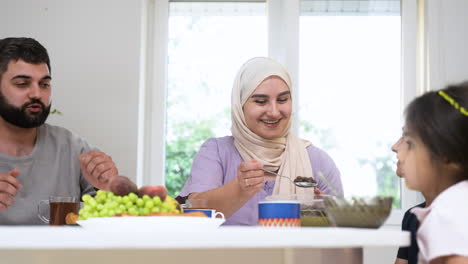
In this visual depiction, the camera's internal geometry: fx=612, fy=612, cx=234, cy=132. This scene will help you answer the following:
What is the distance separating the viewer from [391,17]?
138 inches

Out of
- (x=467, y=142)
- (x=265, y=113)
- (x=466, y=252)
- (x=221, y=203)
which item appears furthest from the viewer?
(x=265, y=113)

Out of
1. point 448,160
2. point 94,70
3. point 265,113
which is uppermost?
point 94,70

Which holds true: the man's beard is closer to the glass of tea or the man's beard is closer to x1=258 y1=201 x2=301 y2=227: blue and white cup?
the glass of tea

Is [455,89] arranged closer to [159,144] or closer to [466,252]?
[466,252]

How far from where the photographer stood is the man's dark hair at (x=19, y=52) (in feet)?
8.21

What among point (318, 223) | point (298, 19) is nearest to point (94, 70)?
point (298, 19)

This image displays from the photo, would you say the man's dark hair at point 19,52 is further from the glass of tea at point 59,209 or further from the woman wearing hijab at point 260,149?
the glass of tea at point 59,209

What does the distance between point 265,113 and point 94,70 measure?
3.79 feet

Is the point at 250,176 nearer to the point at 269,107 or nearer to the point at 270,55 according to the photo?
the point at 269,107

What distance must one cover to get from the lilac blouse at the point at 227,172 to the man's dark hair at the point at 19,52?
777 millimetres

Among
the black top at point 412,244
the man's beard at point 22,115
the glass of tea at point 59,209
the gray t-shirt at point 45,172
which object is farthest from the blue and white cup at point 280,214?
the man's beard at point 22,115

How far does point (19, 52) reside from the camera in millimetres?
2512

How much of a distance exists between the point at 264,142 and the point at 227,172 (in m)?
0.19

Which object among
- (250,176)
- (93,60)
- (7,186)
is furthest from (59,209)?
(93,60)
